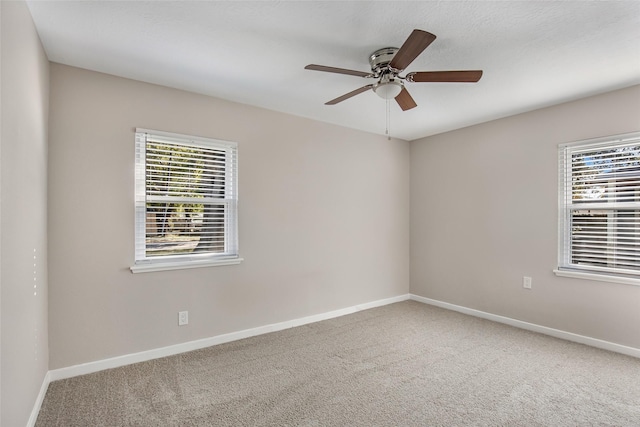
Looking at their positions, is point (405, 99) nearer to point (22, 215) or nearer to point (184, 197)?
point (184, 197)

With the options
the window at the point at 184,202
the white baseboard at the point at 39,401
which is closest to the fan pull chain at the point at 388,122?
the window at the point at 184,202

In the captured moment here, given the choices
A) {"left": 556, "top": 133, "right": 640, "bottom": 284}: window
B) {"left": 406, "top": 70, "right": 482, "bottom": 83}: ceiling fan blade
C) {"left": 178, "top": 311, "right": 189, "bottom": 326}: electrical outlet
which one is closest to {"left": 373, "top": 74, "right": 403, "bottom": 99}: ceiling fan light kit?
{"left": 406, "top": 70, "right": 482, "bottom": 83}: ceiling fan blade

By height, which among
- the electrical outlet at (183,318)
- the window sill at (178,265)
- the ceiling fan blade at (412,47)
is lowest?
the electrical outlet at (183,318)

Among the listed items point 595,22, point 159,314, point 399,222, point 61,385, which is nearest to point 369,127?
point 399,222

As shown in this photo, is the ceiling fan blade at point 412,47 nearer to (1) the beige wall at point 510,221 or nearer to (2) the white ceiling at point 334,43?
(2) the white ceiling at point 334,43

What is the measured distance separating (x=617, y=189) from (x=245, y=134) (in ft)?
12.1

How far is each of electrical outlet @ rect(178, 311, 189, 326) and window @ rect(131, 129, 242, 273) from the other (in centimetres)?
44

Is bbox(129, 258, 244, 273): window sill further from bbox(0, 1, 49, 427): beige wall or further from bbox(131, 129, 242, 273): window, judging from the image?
bbox(0, 1, 49, 427): beige wall

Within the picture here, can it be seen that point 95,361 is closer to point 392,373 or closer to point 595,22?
point 392,373

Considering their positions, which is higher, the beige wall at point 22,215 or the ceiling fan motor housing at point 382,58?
the ceiling fan motor housing at point 382,58

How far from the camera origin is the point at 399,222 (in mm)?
4922

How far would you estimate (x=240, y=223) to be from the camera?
11.1 ft

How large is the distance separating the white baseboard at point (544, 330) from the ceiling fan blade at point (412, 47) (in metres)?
3.22

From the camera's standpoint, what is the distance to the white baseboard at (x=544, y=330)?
9.90ft
